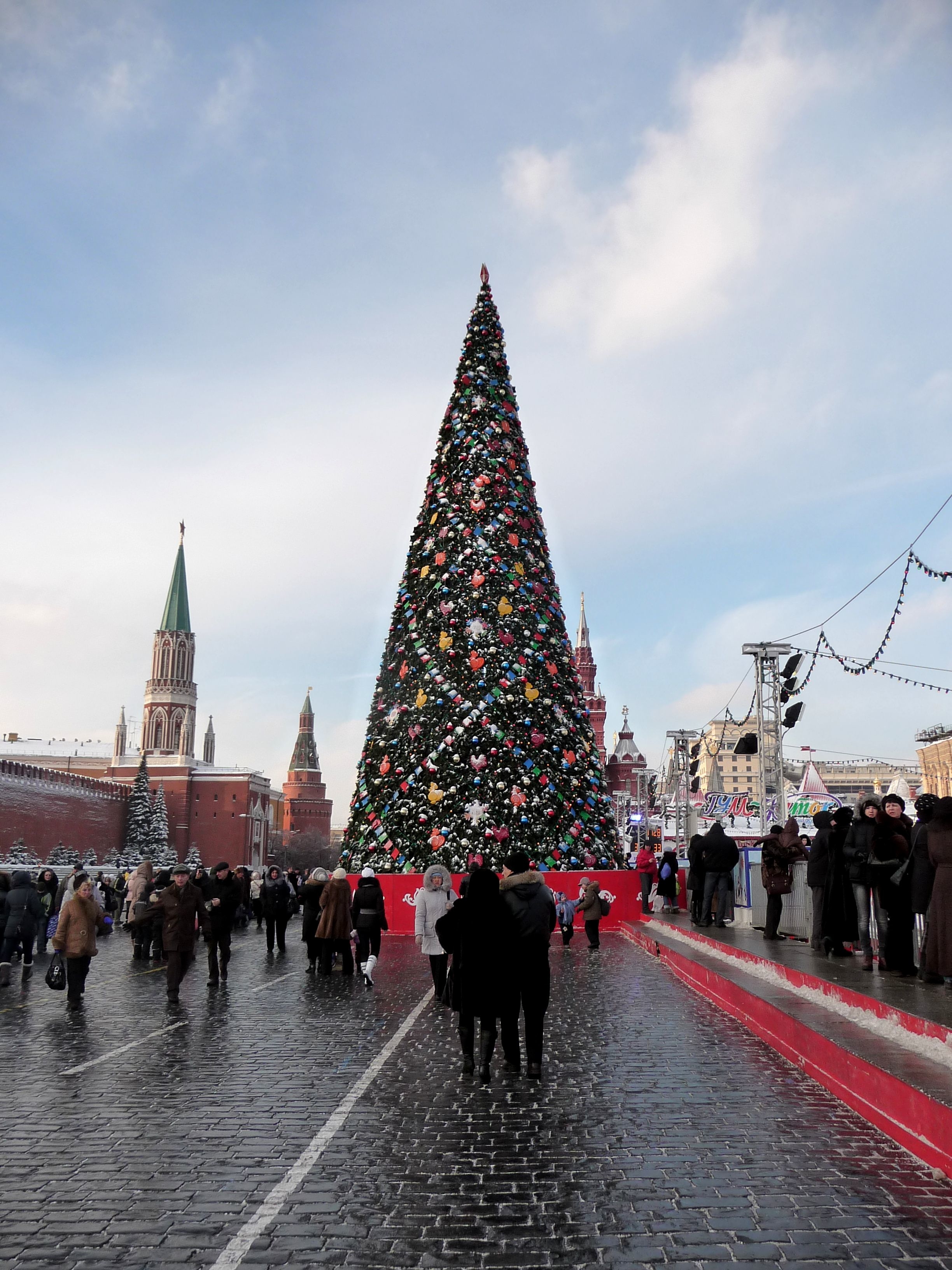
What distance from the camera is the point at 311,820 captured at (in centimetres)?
13912

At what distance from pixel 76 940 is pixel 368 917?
11.5ft

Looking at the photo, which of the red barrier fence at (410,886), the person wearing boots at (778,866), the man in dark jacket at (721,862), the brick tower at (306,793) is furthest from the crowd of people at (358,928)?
the brick tower at (306,793)

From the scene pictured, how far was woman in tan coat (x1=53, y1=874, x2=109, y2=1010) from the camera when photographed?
37.0ft

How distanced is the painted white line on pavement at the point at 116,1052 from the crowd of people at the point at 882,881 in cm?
632

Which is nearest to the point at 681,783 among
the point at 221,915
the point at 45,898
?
the point at 45,898

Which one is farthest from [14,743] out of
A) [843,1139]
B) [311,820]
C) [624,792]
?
[843,1139]

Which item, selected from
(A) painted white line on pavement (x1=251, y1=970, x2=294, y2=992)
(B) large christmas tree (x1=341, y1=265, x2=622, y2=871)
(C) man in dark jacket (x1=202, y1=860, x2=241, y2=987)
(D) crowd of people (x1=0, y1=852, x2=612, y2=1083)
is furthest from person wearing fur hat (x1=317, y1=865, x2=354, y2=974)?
(B) large christmas tree (x1=341, y1=265, x2=622, y2=871)

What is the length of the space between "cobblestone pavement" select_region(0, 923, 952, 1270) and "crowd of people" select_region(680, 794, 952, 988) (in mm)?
1567

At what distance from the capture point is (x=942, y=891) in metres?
7.88

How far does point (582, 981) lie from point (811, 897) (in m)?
2.93

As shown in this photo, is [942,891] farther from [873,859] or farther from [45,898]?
[45,898]

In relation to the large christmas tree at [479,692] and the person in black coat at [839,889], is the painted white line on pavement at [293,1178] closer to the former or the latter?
the person in black coat at [839,889]

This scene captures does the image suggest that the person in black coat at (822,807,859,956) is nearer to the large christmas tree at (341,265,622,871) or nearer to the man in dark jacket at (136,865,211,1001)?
the man in dark jacket at (136,865,211,1001)

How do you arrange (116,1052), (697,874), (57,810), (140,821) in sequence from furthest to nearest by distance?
(140,821) → (57,810) → (697,874) → (116,1052)
